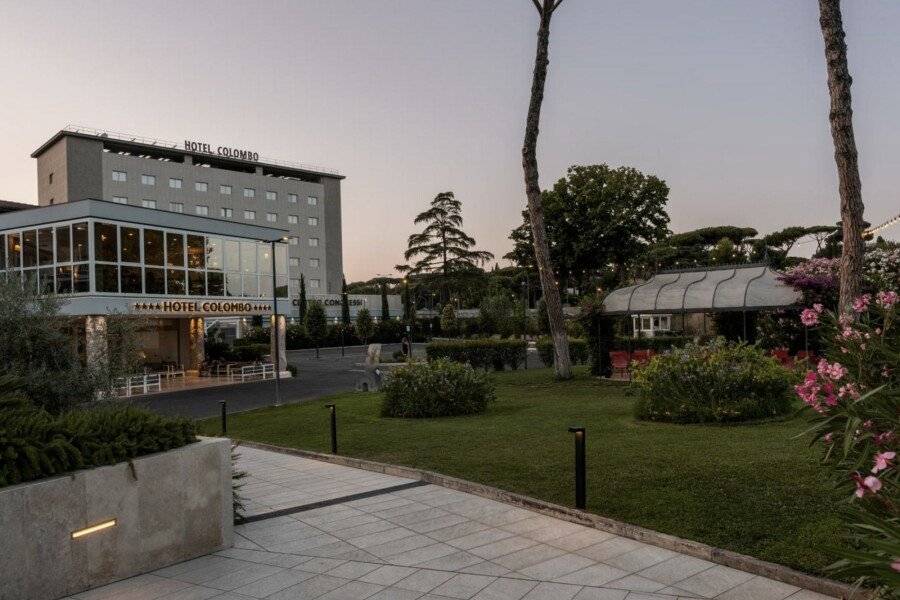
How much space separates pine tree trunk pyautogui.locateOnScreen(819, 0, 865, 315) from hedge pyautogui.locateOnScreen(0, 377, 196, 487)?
7.84 meters

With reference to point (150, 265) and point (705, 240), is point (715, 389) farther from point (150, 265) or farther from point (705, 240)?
point (705, 240)

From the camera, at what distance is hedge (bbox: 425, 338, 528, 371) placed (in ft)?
79.6

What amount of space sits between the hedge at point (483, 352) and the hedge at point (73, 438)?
18526 millimetres

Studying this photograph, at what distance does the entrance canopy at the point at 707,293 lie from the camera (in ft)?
58.4

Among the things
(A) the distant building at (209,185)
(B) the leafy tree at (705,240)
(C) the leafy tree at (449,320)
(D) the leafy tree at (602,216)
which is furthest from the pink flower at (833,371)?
(B) the leafy tree at (705,240)

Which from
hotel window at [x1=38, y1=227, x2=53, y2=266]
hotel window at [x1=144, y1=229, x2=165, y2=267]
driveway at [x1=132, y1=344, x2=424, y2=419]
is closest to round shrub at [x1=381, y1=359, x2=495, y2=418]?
driveway at [x1=132, y1=344, x2=424, y2=419]

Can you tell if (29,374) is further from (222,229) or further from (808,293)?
(222,229)

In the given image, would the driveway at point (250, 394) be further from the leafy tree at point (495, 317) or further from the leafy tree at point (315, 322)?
the leafy tree at point (315, 322)

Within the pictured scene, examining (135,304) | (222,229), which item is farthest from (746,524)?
(222,229)

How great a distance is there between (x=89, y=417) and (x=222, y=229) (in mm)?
22769

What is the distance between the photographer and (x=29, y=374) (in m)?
6.77

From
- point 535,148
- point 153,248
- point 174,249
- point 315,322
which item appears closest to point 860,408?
point 535,148

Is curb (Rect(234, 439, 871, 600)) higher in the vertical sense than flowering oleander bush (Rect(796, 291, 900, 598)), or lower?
lower

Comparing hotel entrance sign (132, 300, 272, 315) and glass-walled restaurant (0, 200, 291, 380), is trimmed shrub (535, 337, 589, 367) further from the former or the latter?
hotel entrance sign (132, 300, 272, 315)
